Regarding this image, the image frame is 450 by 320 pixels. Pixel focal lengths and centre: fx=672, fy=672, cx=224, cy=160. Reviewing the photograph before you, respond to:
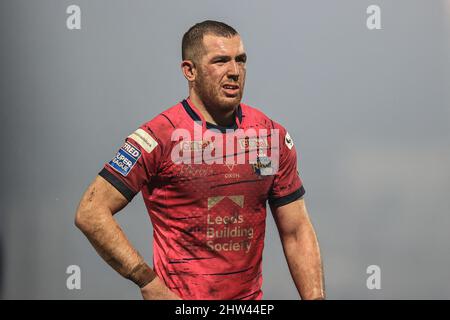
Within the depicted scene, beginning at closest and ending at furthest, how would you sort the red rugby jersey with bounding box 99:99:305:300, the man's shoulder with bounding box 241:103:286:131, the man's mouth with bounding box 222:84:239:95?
the red rugby jersey with bounding box 99:99:305:300 < the man's mouth with bounding box 222:84:239:95 < the man's shoulder with bounding box 241:103:286:131

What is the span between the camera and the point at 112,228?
2.83m

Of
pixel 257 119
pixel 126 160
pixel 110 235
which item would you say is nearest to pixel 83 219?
pixel 110 235

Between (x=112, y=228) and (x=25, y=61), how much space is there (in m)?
1.60

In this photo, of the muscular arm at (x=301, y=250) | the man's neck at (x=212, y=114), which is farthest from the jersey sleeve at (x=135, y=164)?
the muscular arm at (x=301, y=250)

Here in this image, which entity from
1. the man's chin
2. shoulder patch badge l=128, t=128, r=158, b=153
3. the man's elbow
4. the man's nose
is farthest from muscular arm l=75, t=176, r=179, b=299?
the man's nose

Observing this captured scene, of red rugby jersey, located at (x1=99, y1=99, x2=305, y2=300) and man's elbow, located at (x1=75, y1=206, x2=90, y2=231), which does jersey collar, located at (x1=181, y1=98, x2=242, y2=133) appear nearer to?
red rugby jersey, located at (x1=99, y1=99, x2=305, y2=300)

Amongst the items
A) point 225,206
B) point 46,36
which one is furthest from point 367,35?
point 46,36

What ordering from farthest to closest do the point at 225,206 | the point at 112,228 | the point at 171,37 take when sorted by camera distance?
the point at 171,37 → the point at 225,206 → the point at 112,228

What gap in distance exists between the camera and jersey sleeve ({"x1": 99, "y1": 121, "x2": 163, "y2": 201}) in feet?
9.41

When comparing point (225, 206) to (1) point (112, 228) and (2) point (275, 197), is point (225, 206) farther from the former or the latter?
(1) point (112, 228)

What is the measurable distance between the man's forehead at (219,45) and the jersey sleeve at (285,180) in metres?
0.44

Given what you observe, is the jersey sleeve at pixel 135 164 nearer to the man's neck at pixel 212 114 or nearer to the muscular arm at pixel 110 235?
the muscular arm at pixel 110 235

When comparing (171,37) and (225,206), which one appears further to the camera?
(171,37)

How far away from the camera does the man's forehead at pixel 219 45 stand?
9.99 ft
